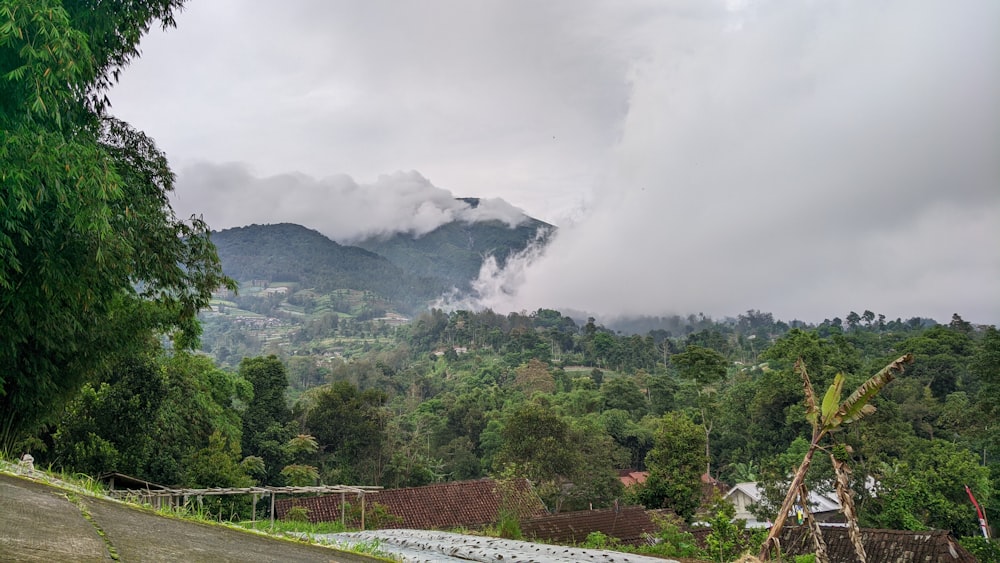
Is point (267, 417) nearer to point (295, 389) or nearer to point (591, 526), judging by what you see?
point (591, 526)

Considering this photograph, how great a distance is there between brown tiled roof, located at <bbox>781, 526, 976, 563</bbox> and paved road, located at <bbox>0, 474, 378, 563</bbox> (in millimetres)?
11269

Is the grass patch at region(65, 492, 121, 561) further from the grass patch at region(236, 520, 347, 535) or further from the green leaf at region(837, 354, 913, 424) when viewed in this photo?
the green leaf at region(837, 354, 913, 424)

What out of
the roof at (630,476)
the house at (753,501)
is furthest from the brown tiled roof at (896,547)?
the roof at (630,476)

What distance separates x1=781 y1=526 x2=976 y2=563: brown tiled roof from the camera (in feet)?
42.4

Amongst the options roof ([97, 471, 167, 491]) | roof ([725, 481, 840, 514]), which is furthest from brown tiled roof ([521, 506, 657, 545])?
roof ([725, 481, 840, 514])

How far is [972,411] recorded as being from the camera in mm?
27078

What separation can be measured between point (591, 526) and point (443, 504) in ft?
21.7

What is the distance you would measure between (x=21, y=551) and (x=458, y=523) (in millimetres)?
19787

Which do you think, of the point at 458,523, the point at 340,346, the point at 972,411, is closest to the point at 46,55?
the point at 458,523

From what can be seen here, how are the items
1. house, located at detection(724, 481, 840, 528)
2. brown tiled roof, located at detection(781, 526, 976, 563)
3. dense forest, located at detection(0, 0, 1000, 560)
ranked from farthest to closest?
house, located at detection(724, 481, 840, 528)
brown tiled roof, located at detection(781, 526, 976, 563)
dense forest, located at detection(0, 0, 1000, 560)

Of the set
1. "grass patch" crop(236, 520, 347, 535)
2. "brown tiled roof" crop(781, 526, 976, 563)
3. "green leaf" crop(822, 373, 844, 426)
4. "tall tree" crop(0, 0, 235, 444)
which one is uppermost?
"tall tree" crop(0, 0, 235, 444)

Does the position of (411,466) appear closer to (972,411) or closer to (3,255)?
(972,411)

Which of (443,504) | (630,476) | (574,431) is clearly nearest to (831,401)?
(443,504)

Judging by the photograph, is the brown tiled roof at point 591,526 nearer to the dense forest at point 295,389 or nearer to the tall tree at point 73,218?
the dense forest at point 295,389
